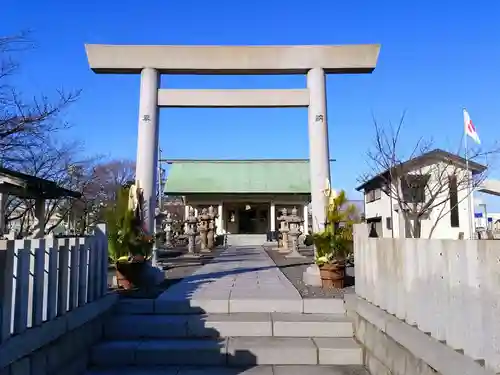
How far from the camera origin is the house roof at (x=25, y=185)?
1280 cm

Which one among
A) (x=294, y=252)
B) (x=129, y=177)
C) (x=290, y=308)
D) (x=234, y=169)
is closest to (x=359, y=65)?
(x=290, y=308)

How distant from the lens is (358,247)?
638cm

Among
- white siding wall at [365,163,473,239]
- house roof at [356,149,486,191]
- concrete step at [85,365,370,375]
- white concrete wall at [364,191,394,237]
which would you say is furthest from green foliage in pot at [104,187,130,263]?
white concrete wall at [364,191,394,237]

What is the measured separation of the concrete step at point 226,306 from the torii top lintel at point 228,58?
542cm

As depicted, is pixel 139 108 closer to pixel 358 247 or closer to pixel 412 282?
pixel 358 247

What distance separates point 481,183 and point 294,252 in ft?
42.5

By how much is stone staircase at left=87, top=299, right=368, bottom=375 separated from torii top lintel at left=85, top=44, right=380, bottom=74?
5.45 m

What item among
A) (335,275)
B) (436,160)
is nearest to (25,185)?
(335,275)

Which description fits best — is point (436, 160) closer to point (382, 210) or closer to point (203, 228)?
point (382, 210)

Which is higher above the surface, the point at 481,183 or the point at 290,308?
the point at 481,183

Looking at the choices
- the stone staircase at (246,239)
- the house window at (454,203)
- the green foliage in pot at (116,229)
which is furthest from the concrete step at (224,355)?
the stone staircase at (246,239)

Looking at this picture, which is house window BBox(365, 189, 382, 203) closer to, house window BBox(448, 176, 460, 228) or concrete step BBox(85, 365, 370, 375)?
house window BBox(448, 176, 460, 228)

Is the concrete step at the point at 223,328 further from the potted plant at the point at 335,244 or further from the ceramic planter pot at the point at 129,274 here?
the potted plant at the point at 335,244

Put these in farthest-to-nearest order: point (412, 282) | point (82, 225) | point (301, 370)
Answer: point (82, 225)
point (301, 370)
point (412, 282)
